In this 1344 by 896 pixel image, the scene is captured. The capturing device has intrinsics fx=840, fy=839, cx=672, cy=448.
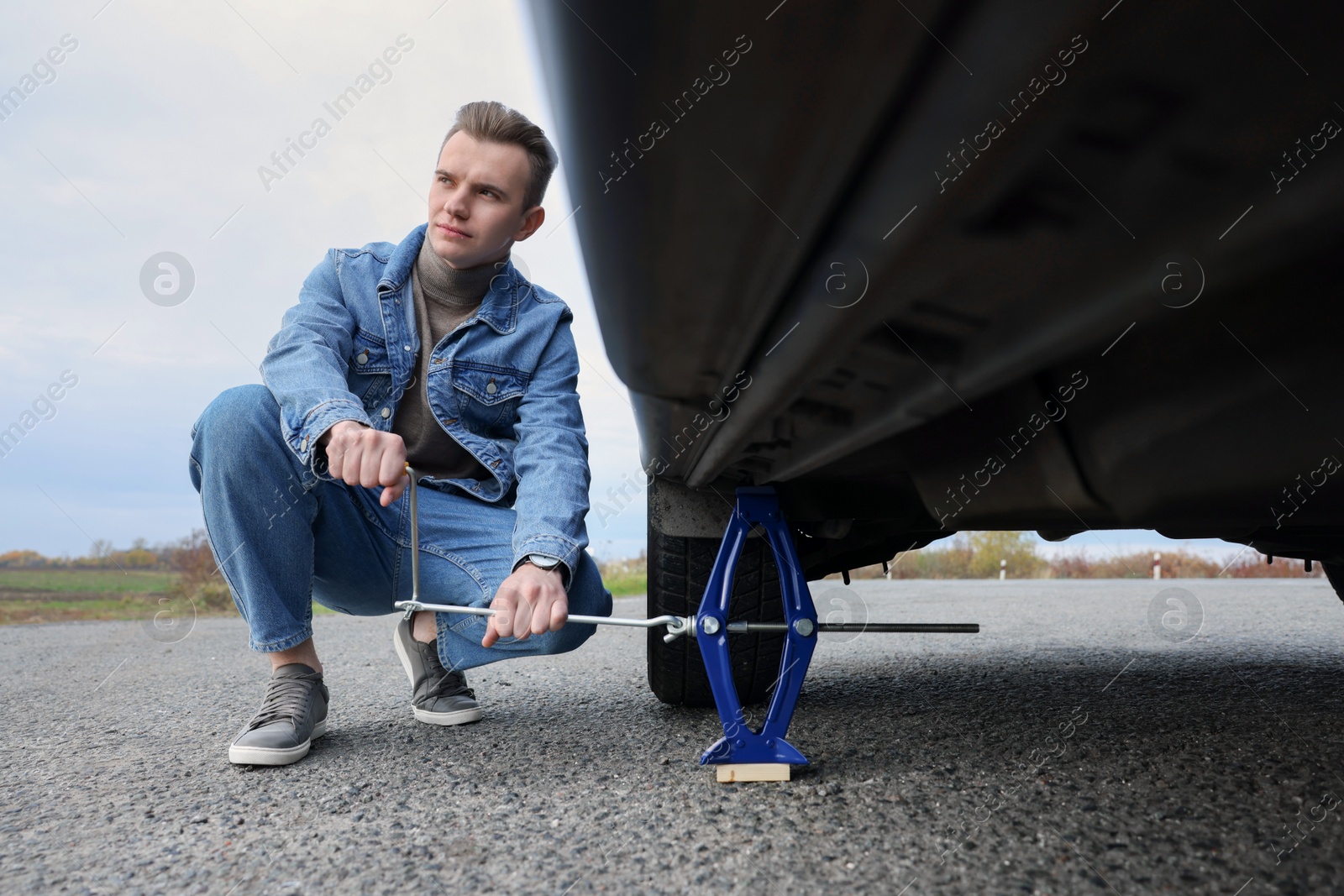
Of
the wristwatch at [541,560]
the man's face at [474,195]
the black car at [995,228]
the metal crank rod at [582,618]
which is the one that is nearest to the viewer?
the black car at [995,228]

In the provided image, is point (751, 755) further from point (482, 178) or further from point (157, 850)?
point (482, 178)

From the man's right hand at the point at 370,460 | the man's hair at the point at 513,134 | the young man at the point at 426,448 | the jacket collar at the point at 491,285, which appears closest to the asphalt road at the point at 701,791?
the young man at the point at 426,448

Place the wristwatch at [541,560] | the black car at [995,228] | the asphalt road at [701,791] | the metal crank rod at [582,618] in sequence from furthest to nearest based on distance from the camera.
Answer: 1. the wristwatch at [541,560]
2. the metal crank rod at [582,618]
3. the asphalt road at [701,791]
4. the black car at [995,228]

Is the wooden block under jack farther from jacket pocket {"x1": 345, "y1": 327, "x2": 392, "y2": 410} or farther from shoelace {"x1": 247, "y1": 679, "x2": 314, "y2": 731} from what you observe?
jacket pocket {"x1": 345, "y1": 327, "x2": 392, "y2": 410}

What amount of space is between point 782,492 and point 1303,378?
0.83 metres

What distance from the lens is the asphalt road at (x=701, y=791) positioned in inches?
31.7

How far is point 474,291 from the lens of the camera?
1.57m

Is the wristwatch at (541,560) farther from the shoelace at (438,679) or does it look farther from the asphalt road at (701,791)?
the shoelace at (438,679)

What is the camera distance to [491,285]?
1.58 m

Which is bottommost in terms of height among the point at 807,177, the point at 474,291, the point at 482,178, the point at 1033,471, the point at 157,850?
the point at 157,850

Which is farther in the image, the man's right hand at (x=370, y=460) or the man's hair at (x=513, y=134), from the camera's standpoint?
the man's hair at (x=513, y=134)

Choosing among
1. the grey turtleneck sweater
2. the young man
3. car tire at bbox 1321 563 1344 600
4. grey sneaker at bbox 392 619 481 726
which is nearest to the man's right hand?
the young man

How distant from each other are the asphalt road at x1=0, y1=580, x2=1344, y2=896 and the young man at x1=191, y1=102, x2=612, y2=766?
0.17m

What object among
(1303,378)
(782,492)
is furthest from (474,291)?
(1303,378)
